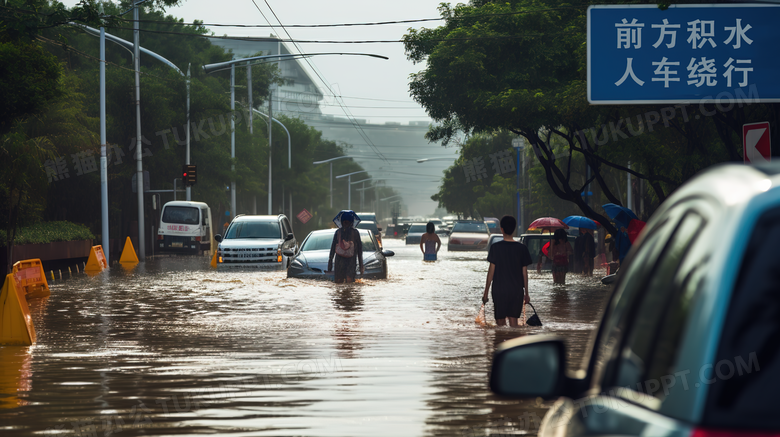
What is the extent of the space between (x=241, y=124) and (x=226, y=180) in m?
10.3

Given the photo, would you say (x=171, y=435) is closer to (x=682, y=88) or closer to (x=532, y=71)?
(x=682, y=88)

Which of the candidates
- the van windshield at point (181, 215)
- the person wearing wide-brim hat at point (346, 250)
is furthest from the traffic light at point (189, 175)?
the person wearing wide-brim hat at point (346, 250)

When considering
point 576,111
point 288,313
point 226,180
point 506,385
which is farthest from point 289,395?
point 226,180

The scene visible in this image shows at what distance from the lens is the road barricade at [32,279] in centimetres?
1880

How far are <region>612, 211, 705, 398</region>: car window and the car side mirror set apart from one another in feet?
0.55

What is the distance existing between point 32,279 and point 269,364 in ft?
36.6

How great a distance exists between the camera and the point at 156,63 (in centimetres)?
5869

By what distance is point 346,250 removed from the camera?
65.4ft

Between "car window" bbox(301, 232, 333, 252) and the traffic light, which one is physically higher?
Answer: the traffic light

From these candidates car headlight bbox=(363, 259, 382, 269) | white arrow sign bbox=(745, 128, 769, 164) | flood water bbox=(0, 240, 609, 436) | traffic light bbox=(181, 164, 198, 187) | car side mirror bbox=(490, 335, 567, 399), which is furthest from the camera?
traffic light bbox=(181, 164, 198, 187)

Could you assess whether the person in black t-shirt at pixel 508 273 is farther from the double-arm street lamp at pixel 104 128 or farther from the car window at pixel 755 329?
the double-arm street lamp at pixel 104 128

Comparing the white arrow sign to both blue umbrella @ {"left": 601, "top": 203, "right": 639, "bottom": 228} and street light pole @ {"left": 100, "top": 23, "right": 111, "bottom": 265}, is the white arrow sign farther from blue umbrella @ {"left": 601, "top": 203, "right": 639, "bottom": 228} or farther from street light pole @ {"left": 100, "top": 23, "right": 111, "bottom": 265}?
street light pole @ {"left": 100, "top": 23, "right": 111, "bottom": 265}

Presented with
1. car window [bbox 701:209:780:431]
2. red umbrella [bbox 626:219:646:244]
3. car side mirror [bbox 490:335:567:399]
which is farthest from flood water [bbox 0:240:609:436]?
car window [bbox 701:209:780:431]

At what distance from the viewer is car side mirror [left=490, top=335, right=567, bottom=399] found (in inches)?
103
